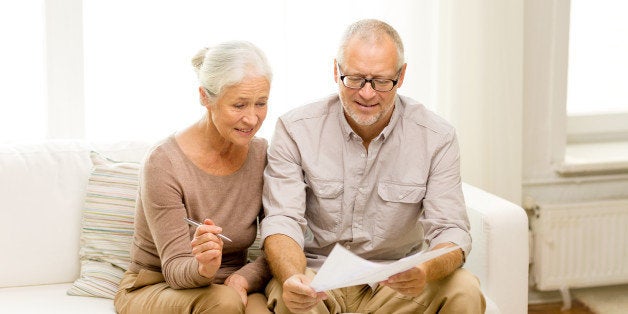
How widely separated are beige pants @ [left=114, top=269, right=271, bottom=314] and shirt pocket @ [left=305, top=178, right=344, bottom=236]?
0.94 feet

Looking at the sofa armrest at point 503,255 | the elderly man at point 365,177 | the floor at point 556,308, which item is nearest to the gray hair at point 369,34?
the elderly man at point 365,177

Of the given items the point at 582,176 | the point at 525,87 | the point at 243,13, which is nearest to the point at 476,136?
the point at 525,87

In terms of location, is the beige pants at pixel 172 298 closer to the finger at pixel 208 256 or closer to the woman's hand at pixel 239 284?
the woman's hand at pixel 239 284

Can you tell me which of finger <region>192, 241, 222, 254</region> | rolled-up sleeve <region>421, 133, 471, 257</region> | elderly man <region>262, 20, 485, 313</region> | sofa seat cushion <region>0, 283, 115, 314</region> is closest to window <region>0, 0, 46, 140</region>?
sofa seat cushion <region>0, 283, 115, 314</region>

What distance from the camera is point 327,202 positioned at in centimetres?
260

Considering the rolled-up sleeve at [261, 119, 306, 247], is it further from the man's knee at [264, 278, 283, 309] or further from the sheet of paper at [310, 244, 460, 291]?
the sheet of paper at [310, 244, 460, 291]

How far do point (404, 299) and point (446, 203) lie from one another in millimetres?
304

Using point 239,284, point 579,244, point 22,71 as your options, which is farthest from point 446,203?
point 22,71

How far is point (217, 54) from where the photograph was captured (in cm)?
239

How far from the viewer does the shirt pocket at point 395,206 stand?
260 centimetres

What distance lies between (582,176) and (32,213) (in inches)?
86.2

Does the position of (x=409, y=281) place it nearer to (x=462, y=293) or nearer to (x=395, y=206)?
(x=462, y=293)

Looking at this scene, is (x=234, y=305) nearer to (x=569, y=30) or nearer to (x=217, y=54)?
(x=217, y=54)

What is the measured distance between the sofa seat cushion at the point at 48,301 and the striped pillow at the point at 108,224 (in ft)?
0.19
